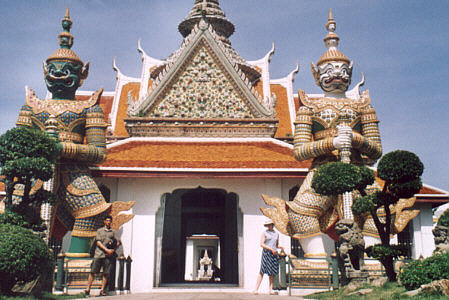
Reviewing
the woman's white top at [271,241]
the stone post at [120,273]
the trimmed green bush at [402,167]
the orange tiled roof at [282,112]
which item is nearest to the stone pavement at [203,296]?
the stone post at [120,273]

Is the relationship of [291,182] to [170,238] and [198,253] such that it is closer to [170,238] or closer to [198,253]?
[170,238]

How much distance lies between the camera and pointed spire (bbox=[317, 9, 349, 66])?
10.6 metres

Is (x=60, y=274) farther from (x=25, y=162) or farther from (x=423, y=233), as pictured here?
(x=423, y=233)

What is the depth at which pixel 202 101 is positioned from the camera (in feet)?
43.8

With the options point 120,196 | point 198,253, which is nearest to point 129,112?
point 120,196

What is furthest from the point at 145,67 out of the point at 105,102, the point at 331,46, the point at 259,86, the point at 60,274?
the point at 60,274

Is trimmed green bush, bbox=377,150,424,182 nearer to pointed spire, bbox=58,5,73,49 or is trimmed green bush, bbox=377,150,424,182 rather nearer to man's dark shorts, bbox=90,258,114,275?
man's dark shorts, bbox=90,258,114,275

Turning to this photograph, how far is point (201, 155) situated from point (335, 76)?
3596 millimetres

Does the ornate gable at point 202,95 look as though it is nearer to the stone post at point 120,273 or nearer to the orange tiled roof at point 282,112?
the orange tiled roof at point 282,112

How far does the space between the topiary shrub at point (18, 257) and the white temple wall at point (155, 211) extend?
4.38 metres

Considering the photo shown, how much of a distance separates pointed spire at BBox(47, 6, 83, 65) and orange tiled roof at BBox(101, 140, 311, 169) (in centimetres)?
240

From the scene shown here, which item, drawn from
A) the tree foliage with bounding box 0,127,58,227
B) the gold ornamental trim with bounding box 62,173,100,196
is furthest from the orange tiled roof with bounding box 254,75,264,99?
the tree foliage with bounding box 0,127,58,227

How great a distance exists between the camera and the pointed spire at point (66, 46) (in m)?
10.7

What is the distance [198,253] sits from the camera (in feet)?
92.2
